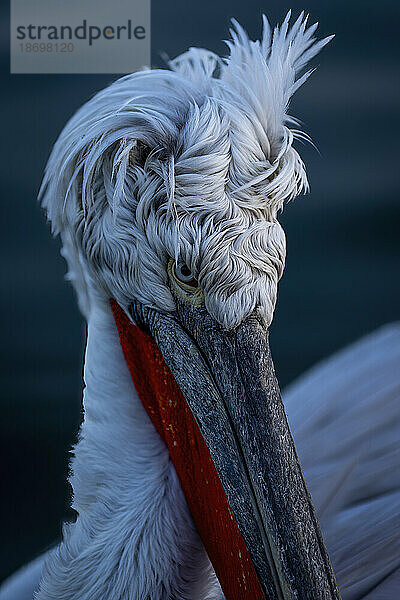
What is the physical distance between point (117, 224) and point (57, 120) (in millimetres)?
609

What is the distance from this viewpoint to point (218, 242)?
106 centimetres

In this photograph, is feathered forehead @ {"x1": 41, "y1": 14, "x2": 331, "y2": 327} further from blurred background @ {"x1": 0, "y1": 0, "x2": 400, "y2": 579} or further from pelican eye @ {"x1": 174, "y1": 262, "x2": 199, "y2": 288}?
blurred background @ {"x1": 0, "y1": 0, "x2": 400, "y2": 579}

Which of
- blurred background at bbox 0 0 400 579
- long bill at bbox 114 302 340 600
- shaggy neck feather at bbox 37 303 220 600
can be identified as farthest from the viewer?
blurred background at bbox 0 0 400 579

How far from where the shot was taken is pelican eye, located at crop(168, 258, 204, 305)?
1.10 meters

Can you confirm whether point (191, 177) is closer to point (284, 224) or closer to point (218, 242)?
point (218, 242)

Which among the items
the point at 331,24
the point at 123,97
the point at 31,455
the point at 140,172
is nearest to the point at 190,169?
the point at 140,172

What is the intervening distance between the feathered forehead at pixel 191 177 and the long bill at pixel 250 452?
47 mm

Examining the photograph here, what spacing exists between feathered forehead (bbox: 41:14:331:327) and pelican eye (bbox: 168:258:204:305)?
0.06 feet

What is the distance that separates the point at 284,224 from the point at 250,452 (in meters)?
0.81

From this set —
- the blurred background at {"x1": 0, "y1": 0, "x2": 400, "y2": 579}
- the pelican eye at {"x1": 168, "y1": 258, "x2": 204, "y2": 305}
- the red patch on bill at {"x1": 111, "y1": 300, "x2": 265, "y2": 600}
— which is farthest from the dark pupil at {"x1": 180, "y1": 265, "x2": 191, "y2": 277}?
the blurred background at {"x1": 0, "y1": 0, "x2": 400, "y2": 579}

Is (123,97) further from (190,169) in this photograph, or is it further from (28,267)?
(28,267)

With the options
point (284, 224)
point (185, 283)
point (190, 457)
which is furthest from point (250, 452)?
point (284, 224)

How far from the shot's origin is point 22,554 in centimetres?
177

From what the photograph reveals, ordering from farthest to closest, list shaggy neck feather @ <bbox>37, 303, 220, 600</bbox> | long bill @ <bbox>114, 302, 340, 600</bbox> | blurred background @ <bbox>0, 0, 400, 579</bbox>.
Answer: blurred background @ <bbox>0, 0, 400, 579</bbox>, shaggy neck feather @ <bbox>37, 303, 220, 600</bbox>, long bill @ <bbox>114, 302, 340, 600</bbox>
